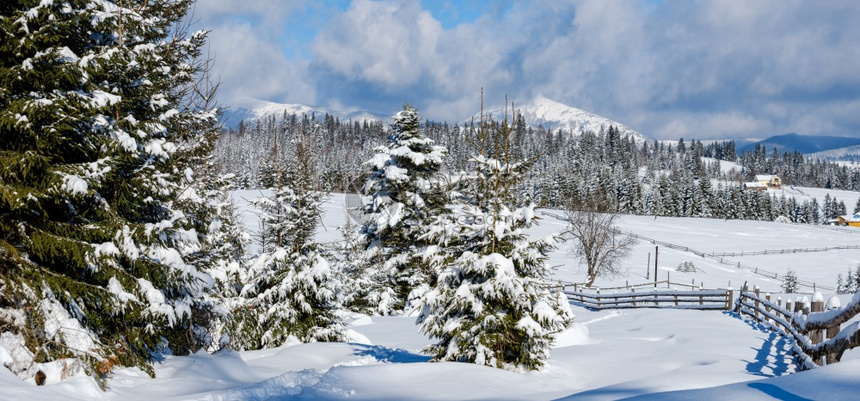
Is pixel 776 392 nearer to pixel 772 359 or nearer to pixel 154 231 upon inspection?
pixel 154 231

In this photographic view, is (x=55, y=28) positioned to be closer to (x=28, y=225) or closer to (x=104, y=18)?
(x=104, y=18)

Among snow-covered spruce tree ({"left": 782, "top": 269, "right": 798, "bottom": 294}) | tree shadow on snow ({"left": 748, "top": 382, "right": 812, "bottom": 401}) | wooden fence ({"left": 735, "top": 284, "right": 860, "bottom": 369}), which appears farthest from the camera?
snow-covered spruce tree ({"left": 782, "top": 269, "right": 798, "bottom": 294})

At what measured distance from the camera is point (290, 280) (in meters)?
13.1

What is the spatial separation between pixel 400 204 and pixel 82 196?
50.0 feet

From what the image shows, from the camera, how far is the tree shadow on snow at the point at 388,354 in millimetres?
11781

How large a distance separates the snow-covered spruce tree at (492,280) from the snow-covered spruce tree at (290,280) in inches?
166

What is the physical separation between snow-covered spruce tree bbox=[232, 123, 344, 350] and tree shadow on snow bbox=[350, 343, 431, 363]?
143cm

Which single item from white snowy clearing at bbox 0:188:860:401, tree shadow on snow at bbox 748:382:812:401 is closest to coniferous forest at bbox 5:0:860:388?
white snowy clearing at bbox 0:188:860:401

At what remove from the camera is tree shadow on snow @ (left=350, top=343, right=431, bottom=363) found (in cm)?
1178

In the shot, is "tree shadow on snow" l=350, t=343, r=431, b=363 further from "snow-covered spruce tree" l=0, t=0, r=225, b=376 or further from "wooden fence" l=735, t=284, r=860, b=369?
"wooden fence" l=735, t=284, r=860, b=369

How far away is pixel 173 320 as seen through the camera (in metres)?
7.76

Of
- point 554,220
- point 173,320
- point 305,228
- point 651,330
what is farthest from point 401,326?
point 554,220

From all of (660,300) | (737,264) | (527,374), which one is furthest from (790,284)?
A: (527,374)

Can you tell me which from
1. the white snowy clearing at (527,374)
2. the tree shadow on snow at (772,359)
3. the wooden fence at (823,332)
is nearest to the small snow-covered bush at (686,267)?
the white snowy clearing at (527,374)
